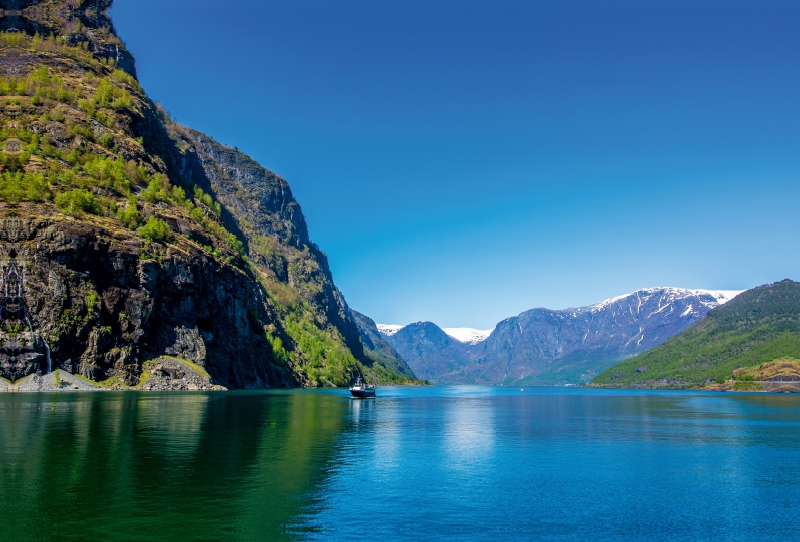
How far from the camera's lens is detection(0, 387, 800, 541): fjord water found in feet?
104

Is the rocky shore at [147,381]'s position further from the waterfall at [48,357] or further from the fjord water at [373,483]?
the fjord water at [373,483]

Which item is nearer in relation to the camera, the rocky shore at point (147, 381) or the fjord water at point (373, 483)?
the fjord water at point (373, 483)

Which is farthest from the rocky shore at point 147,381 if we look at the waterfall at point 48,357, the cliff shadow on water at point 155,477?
the cliff shadow on water at point 155,477

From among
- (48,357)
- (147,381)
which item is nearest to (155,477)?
(48,357)

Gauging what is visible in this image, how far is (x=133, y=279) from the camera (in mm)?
174000

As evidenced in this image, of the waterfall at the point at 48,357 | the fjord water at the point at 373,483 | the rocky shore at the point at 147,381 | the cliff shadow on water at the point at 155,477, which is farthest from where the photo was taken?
the waterfall at the point at 48,357

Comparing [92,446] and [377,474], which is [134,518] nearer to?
[377,474]

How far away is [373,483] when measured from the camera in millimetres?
43875

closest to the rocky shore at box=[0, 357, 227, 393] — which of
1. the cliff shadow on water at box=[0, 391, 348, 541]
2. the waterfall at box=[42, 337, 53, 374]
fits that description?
the waterfall at box=[42, 337, 53, 374]

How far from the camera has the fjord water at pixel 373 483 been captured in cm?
3177

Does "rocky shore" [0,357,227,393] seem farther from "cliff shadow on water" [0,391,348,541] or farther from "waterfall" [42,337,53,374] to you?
"cliff shadow on water" [0,391,348,541]

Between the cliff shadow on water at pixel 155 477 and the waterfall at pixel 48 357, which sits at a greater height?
the waterfall at pixel 48 357

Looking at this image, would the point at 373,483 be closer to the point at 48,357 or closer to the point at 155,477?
the point at 155,477

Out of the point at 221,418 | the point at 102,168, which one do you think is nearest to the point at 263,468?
the point at 221,418
